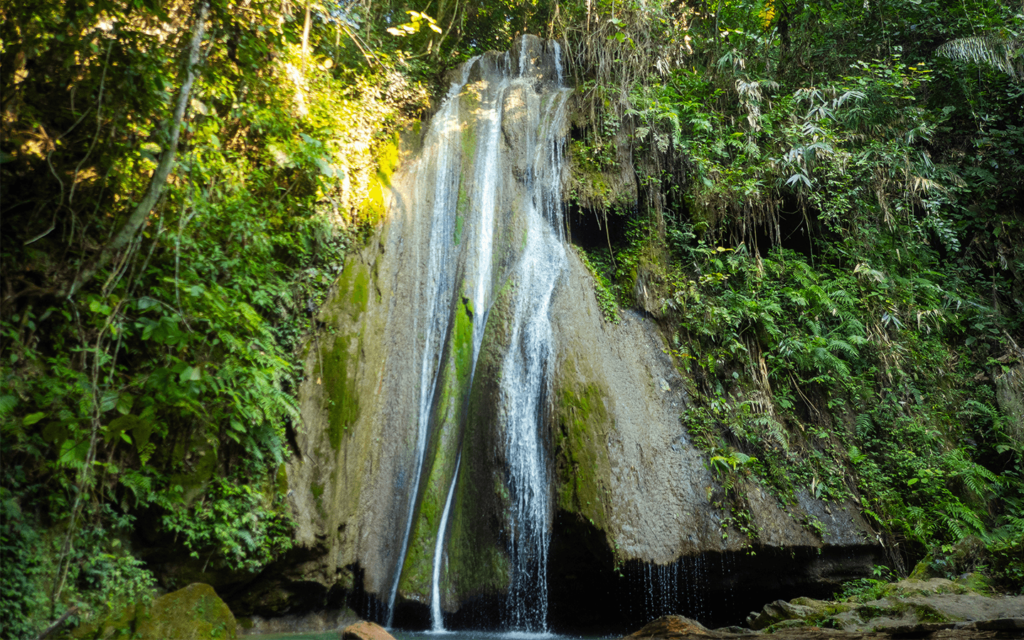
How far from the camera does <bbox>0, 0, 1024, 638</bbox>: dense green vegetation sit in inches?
179

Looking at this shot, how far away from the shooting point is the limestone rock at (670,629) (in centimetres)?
505

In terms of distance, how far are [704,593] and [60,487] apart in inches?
254

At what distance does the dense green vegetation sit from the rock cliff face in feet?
1.49

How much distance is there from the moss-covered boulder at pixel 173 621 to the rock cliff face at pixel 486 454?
4.39 feet

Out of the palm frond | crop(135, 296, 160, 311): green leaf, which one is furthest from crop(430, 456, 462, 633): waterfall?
the palm frond

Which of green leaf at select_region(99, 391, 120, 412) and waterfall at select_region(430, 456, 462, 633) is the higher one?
A: green leaf at select_region(99, 391, 120, 412)

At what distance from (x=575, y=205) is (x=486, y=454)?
14.8 feet

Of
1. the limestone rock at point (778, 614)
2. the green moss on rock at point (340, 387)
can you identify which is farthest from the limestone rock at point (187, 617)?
the limestone rock at point (778, 614)

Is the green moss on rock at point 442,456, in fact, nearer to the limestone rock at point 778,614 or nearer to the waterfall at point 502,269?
the waterfall at point 502,269

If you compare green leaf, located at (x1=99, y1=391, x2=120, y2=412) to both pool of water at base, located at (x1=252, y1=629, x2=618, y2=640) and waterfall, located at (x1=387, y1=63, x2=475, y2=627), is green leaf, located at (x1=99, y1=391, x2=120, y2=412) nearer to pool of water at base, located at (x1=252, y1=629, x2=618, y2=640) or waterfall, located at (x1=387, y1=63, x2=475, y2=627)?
pool of water at base, located at (x1=252, y1=629, x2=618, y2=640)

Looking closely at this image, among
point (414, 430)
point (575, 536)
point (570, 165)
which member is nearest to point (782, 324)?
point (570, 165)

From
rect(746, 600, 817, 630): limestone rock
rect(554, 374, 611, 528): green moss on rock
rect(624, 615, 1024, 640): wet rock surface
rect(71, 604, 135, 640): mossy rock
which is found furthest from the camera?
rect(554, 374, 611, 528): green moss on rock

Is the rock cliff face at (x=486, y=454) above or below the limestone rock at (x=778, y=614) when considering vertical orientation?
above

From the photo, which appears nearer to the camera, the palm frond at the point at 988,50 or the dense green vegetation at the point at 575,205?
the dense green vegetation at the point at 575,205
